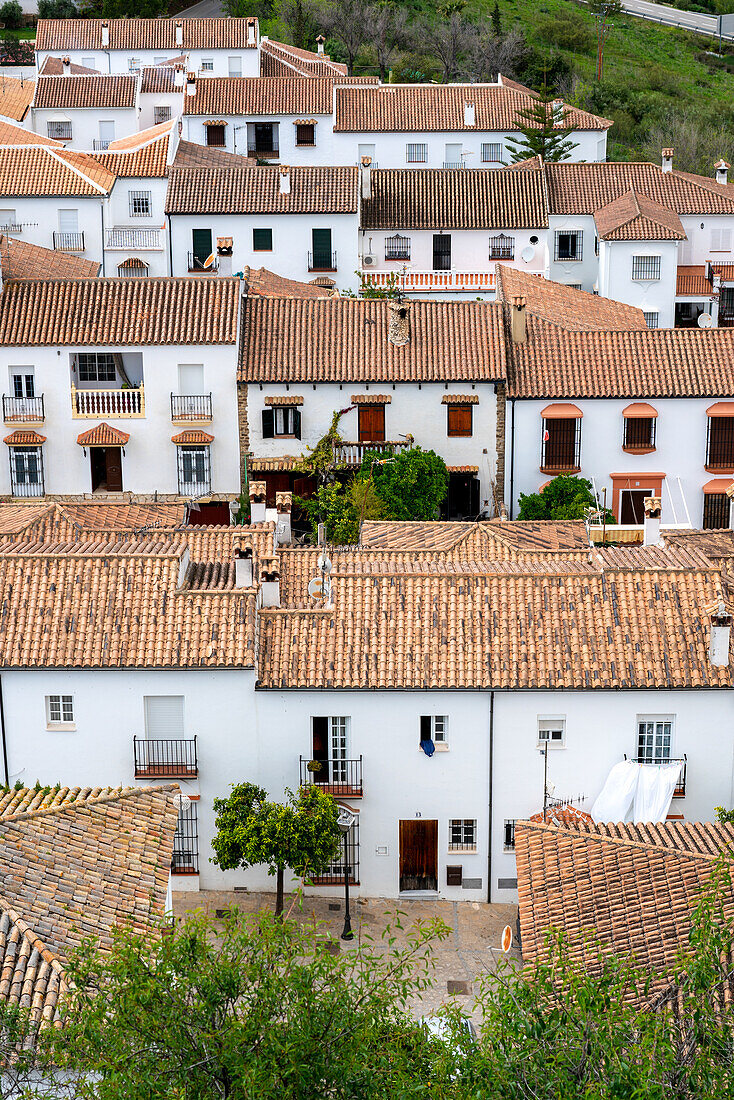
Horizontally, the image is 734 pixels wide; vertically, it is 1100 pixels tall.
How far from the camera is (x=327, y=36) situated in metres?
118

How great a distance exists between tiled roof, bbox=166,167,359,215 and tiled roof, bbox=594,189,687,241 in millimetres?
11041

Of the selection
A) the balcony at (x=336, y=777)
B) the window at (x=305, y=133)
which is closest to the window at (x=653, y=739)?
the balcony at (x=336, y=777)

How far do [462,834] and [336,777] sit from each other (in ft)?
9.73

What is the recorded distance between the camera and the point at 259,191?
7012 cm

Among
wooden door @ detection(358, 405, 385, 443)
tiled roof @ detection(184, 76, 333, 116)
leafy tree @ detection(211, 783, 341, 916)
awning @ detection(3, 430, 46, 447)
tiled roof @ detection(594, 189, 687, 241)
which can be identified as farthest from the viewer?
tiled roof @ detection(184, 76, 333, 116)

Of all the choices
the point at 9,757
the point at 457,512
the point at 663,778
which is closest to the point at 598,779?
the point at 663,778

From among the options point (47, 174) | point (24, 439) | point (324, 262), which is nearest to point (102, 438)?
point (24, 439)

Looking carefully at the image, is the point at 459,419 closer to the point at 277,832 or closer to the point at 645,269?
the point at 645,269

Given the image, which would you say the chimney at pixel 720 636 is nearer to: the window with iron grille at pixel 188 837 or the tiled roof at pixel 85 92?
the window with iron grille at pixel 188 837

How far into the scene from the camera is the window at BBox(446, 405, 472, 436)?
54.1m

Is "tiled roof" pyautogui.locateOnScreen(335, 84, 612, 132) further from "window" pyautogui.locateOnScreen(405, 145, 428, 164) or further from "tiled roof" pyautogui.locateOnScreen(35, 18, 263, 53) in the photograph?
"tiled roof" pyautogui.locateOnScreen(35, 18, 263, 53)

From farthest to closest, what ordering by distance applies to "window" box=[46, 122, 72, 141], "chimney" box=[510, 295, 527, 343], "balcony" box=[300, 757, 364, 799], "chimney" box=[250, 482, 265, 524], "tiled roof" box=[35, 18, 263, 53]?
1. "tiled roof" box=[35, 18, 263, 53]
2. "window" box=[46, 122, 72, 141]
3. "chimney" box=[510, 295, 527, 343]
4. "chimney" box=[250, 482, 265, 524]
5. "balcony" box=[300, 757, 364, 799]

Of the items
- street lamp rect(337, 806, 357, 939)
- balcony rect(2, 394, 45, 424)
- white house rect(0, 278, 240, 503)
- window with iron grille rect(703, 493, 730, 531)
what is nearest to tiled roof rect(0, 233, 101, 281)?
white house rect(0, 278, 240, 503)

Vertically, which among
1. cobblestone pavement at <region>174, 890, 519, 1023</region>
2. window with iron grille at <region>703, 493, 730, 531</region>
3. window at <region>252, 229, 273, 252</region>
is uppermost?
window at <region>252, 229, 273, 252</region>
